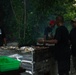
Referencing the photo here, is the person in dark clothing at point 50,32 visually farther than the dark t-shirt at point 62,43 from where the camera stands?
Yes

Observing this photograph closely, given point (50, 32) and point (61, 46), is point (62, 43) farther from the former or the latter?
point (50, 32)

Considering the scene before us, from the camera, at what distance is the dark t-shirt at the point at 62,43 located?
8.01 m

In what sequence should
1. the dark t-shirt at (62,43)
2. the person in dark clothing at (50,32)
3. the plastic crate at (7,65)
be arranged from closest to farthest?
the plastic crate at (7,65), the dark t-shirt at (62,43), the person in dark clothing at (50,32)

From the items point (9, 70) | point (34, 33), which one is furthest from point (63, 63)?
point (34, 33)

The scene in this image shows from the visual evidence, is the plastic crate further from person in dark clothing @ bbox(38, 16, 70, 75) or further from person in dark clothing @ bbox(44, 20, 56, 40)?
person in dark clothing @ bbox(44, 20, 56, 40)

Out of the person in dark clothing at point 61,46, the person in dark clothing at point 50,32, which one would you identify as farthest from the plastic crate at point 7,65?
the person in dark clothing at point 50,32

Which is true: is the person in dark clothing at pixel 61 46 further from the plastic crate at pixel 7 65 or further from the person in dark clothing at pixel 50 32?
the plastic crate at pixel 7 65

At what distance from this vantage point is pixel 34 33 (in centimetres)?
1282

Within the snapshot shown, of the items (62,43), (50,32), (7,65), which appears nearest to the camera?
(7,65)

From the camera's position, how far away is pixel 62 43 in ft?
26.9

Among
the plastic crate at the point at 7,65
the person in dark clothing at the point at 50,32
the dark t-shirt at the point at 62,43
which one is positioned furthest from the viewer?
the person in dark clothing at the point at 50,32

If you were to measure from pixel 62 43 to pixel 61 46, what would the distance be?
83 millimetres

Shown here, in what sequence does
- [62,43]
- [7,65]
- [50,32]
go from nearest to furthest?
[7,65] → [62,43] → [50,32]

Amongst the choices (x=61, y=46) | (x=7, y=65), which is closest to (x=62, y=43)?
(x=61, y=46)
